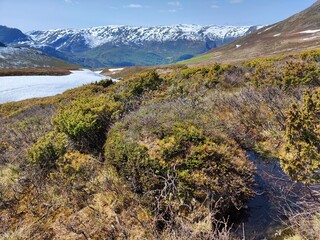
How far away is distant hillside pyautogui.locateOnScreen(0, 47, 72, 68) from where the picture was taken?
10950cm

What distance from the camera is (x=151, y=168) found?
668 cm

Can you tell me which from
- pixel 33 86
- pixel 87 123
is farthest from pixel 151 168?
pixel 33 86

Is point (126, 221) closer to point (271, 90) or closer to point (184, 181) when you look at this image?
point (184, 181)

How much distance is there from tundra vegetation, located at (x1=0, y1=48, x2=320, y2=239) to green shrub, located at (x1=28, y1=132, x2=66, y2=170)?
0.03m

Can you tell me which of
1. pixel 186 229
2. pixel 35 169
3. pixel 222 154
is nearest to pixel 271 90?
pixel 222 154

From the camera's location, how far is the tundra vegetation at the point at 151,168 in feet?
17.4

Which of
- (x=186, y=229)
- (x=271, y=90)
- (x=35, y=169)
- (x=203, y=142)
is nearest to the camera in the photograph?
(x=186, y=229)

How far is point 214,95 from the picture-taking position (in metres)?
12.4

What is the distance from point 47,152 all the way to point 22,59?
127 metres

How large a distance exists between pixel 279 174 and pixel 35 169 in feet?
23.2

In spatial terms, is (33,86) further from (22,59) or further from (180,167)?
(22,59)

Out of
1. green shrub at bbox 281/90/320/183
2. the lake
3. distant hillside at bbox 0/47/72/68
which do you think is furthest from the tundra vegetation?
distant hillside at bbox 0/47/72/68

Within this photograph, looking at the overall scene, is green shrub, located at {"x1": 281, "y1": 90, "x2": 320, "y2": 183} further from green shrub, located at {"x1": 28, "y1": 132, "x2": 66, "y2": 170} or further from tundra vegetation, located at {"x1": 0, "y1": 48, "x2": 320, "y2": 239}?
green shrub, located at {"x1": 28, "y1": 132, "x2": 66, "y2": 170}

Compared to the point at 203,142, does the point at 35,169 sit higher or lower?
lower
